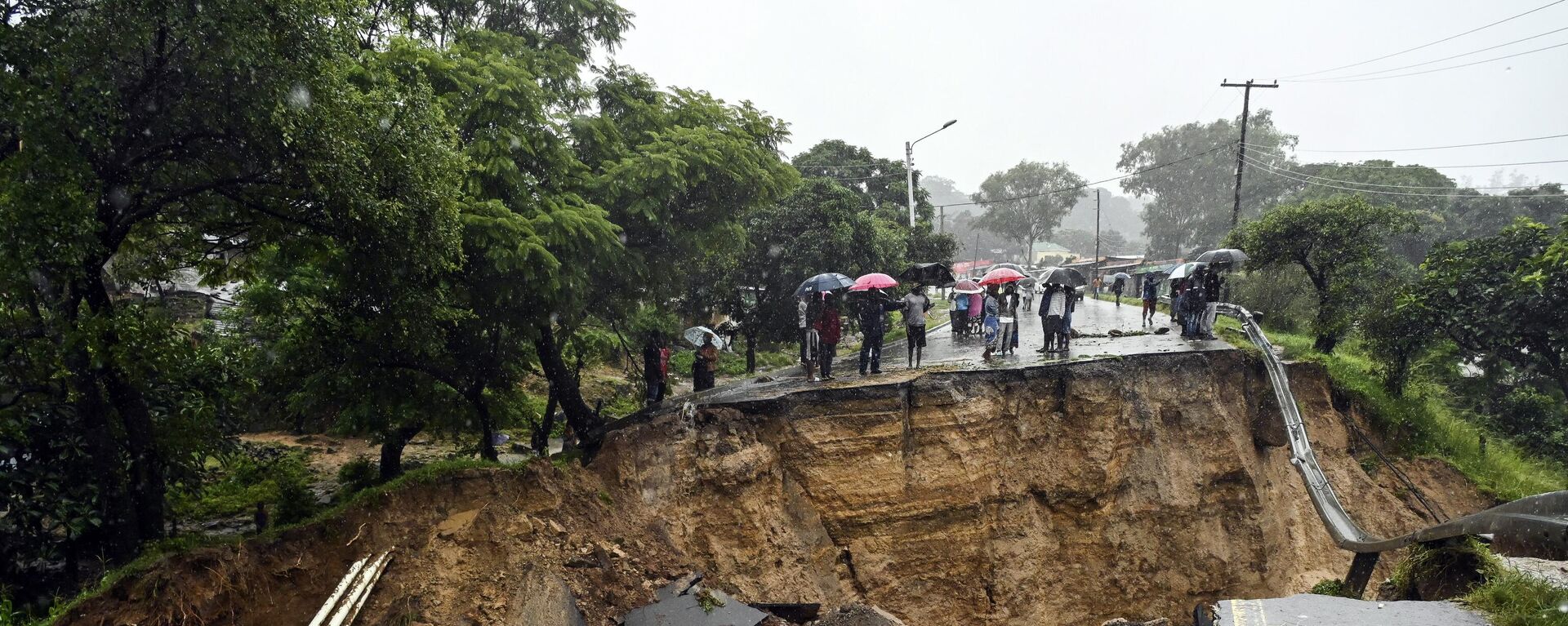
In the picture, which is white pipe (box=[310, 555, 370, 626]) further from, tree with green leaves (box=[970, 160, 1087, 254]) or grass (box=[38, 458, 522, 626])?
tree with green leaves (box=[970, 160, 1087, 254])

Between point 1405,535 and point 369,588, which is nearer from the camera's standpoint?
point 369,588

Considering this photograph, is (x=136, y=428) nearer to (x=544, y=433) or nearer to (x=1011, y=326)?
(x=544, y=433)

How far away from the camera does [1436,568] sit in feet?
26.4

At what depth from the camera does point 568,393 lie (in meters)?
11.9

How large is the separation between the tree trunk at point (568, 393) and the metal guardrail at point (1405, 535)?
10.0m

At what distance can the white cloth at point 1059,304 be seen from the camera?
1473cm

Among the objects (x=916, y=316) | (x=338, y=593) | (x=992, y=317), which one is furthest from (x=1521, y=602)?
(x=992, y=317)

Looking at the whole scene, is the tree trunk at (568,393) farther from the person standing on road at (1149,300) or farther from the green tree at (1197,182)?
the green tree at (1197,182)

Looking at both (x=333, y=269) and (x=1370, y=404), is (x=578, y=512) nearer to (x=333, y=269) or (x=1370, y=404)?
(x=333, y=269)

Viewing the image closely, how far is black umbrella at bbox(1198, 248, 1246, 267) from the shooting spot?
15.5m

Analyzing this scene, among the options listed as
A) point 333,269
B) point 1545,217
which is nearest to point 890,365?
point 333,269

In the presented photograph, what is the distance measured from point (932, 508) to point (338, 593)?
8.65 meters

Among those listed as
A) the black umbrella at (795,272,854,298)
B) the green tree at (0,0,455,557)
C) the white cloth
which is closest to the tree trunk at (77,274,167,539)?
the green tree at (0,0,455,557)

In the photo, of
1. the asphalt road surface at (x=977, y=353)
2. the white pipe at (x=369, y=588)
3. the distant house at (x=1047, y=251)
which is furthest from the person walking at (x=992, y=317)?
the distant house at (x=1047, y=251)
